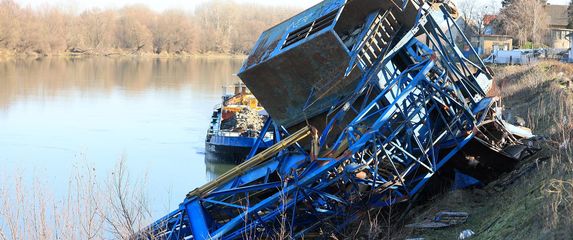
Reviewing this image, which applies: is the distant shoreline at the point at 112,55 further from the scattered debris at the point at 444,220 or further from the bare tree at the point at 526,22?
the scattered debris at the point at 444,220

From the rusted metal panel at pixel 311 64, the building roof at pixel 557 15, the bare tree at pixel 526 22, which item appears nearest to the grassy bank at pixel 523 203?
the rusted metal panel at pixel 311 64

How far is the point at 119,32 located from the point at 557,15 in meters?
69.7

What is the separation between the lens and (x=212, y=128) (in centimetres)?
3209

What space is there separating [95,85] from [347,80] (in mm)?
47574

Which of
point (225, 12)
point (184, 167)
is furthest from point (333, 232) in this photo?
point (225, 12)

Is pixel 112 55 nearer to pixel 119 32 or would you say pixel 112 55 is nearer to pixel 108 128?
pixel 119 32

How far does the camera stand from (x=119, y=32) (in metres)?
118

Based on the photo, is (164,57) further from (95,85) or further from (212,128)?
(212,128)

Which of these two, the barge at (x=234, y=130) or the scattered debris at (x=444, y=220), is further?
the barge at (x=234, y=130)

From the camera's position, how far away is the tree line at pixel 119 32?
9694 centimetres

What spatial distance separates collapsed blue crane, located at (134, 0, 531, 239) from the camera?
10.8 m

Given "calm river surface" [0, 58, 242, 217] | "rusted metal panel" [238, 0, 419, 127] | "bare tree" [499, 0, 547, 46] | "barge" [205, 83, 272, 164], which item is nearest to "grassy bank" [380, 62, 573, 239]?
"rusted metal panel" [238, 0, 419, 127]

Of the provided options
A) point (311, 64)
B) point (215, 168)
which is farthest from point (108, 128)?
point (311, 64)

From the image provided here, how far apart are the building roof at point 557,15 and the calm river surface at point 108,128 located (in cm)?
4070
